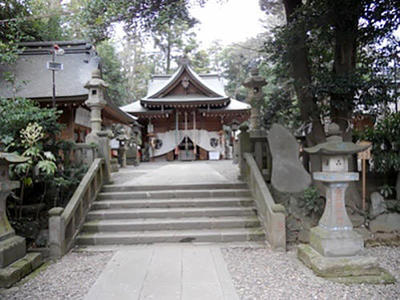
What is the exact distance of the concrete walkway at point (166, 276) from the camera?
10.1ft

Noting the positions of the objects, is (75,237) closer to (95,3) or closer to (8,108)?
(8,108)

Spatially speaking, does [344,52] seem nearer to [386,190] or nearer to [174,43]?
[386,190]

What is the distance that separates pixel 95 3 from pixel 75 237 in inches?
199

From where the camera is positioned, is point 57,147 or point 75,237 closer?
point 75,237

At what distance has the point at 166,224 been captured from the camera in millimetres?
5082

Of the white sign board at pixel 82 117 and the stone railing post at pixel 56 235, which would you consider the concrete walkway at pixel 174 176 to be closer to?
the stone railing post at pixel 56 235

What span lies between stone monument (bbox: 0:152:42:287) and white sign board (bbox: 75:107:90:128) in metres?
8.17

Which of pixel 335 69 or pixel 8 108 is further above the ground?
pixel 335 69

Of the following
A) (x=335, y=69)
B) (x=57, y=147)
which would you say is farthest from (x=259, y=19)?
(x=57, y=147)

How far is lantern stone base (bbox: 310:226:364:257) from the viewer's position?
365 centimetres

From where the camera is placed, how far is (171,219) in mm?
5297

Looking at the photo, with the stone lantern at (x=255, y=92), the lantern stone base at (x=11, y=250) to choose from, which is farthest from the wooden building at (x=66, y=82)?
the lantern stone base at (x=11, y=250)

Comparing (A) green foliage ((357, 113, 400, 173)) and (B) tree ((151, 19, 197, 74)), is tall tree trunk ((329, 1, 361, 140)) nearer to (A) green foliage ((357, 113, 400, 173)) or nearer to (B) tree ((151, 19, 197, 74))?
(A) green foliage ((357, 113, 400, 173))

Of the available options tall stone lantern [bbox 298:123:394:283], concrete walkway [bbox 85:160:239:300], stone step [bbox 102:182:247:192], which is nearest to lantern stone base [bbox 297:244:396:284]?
tall stone lantern [bbox 298:123:394:283]
